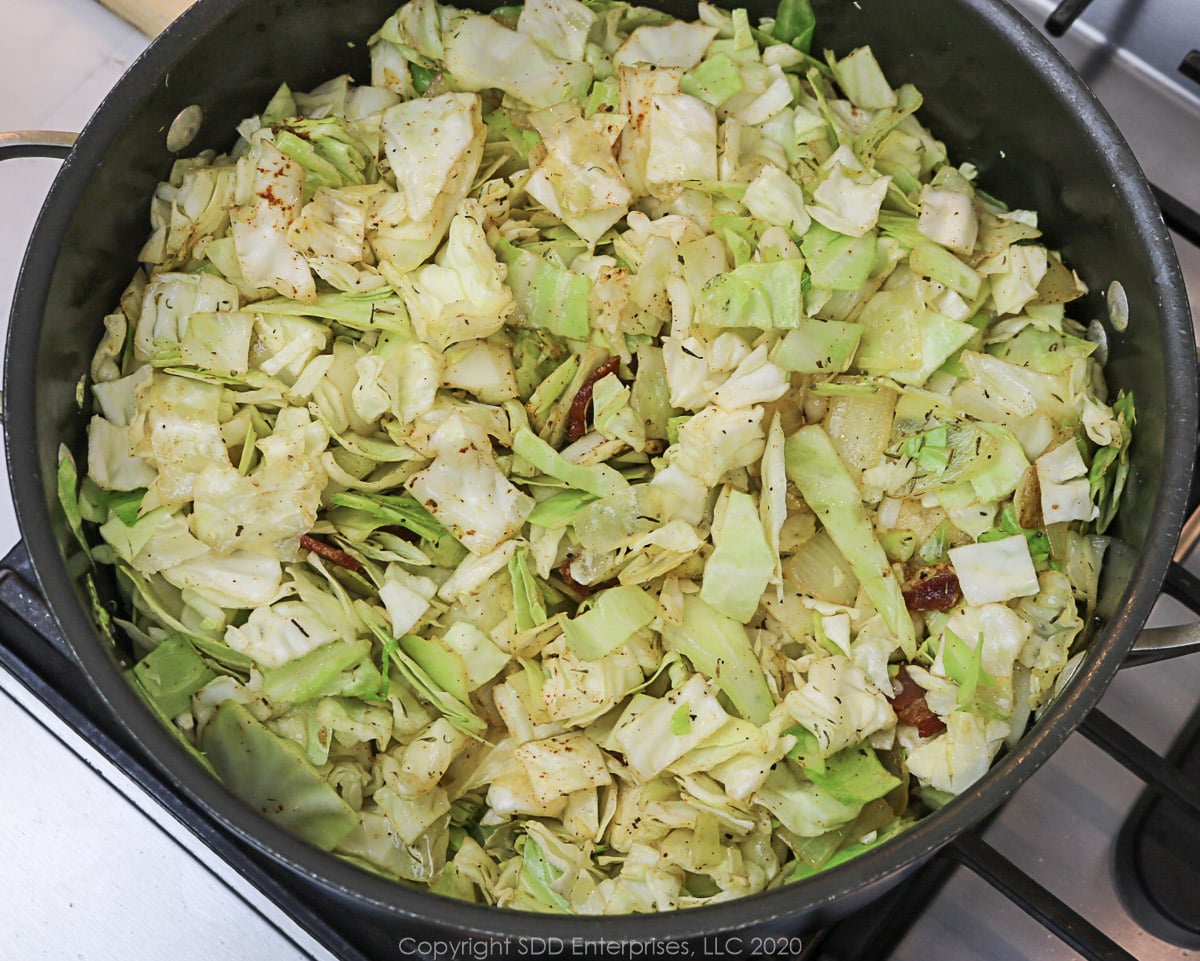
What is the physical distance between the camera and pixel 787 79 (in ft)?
4.85

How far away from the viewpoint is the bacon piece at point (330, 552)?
1.31 m

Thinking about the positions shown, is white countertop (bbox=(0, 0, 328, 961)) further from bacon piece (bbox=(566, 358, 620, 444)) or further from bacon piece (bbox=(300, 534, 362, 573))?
bacon piece (bbox=(566, 358, 620, 444))

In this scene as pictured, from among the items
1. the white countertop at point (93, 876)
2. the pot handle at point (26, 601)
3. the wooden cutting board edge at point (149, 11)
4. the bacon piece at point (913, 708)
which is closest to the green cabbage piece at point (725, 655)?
the bacon piece at point (913, 708)

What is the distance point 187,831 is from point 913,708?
87 cm

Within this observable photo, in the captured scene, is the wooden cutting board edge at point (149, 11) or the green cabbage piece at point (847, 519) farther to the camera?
the wooden cutting board edge at point (149, 11)

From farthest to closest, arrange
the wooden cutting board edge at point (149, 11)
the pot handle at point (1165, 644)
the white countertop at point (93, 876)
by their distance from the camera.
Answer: the wooden cutting board edge at point (149, 11), the white countertop at point (93, 876), the pot handle at point (1165, 644)

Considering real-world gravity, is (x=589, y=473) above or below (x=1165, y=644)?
below

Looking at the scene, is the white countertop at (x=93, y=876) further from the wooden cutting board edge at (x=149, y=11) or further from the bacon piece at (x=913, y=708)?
the wooden cutting board edge at (x=149, y=11)

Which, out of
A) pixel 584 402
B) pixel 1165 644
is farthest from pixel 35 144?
pixel 1165 644

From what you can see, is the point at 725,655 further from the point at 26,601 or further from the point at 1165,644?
the point at 26,601

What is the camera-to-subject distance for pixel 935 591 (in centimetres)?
133

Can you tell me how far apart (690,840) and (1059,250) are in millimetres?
901

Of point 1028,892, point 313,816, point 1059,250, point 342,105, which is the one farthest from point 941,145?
point 313,816

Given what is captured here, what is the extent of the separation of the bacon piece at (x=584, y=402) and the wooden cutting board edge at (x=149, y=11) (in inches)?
33.7
